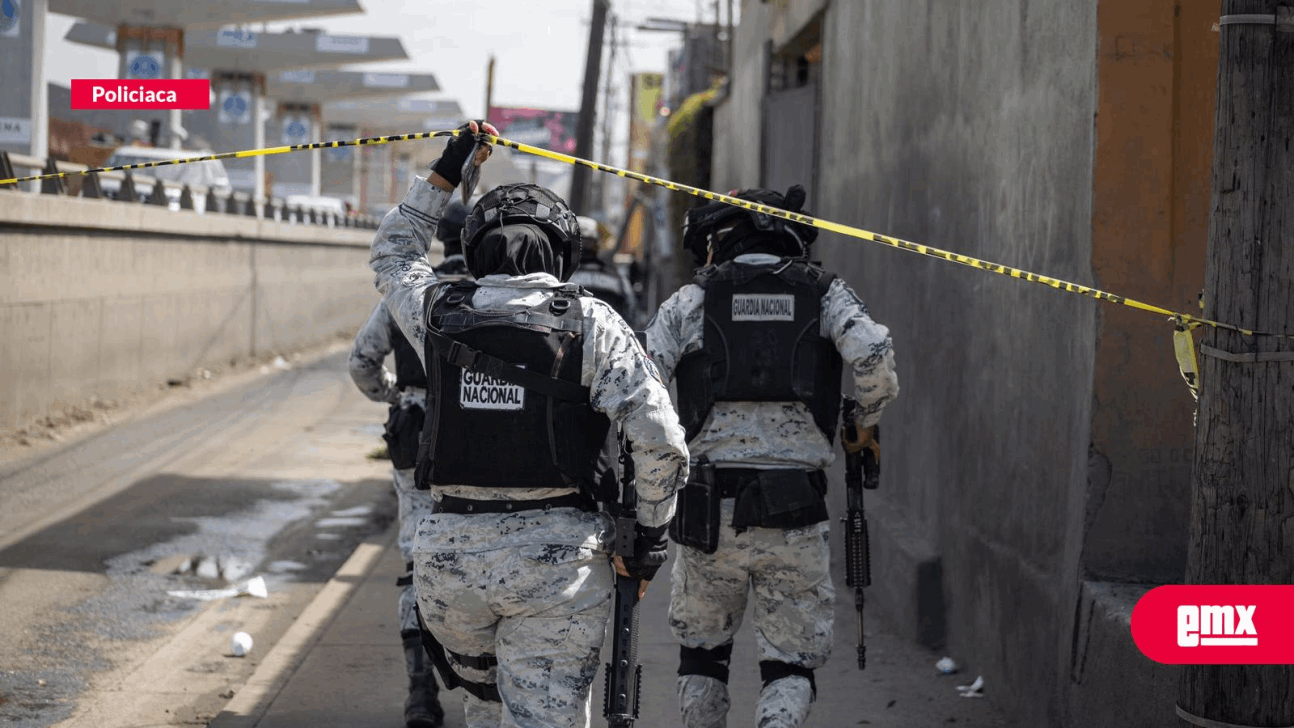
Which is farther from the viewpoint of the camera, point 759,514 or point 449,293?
point 759,514

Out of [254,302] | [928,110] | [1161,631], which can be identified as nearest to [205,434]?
[254,302]

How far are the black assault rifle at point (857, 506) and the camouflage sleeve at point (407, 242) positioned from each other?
1.60m

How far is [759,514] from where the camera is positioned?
4.54 meters

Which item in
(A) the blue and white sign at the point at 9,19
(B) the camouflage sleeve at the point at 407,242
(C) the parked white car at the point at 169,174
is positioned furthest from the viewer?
(C) the parked white car at the point at 169,174

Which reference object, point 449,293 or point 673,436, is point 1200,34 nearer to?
point 673,436

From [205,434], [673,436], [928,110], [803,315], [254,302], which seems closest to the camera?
[673,436]

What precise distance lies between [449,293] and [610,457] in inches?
24.4

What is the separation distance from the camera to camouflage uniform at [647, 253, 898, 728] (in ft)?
15.1

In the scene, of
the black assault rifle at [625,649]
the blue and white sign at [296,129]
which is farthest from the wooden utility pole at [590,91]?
the blue and white sign at [296,129]

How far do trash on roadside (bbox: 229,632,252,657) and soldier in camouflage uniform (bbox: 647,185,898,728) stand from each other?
9.70 feet

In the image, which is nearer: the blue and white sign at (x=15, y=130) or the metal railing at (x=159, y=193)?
the metal railing at (x=159, y=193)

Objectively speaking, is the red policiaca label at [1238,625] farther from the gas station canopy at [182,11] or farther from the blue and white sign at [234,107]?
the blue and white sign at [234,107]

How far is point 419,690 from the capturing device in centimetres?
548

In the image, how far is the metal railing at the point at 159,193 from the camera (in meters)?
12.8
